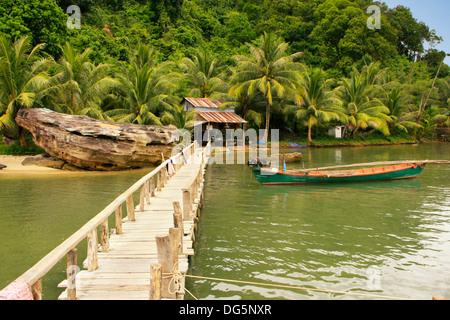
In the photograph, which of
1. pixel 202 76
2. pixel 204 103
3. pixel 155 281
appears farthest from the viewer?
pixel 202 76

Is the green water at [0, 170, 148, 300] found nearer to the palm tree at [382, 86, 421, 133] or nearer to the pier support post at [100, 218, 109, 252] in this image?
the pier support post at [100, 218, 109, 252]

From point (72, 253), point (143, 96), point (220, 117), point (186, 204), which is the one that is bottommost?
point (72, 253)

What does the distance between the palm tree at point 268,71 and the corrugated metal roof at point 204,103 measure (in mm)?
2097

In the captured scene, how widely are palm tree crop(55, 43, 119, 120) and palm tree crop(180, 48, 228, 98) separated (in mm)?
10816

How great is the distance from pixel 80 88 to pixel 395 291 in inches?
854

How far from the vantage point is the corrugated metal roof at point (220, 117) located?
1179 inches

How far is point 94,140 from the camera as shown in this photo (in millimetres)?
17781

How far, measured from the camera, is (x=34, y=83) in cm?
2056

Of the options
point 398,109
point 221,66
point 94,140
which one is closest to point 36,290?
point 94,140

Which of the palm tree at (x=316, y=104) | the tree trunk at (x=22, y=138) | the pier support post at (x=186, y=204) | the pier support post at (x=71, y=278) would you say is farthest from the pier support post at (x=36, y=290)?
the palm tree at (x=316, y=104)

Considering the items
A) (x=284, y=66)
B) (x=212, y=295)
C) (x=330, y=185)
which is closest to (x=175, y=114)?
(x=284, y=66)

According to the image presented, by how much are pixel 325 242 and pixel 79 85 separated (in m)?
19.5

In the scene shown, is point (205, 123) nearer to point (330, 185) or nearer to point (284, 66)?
point (284, 66)

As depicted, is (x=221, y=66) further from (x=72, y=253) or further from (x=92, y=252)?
(x=72, y=253)
